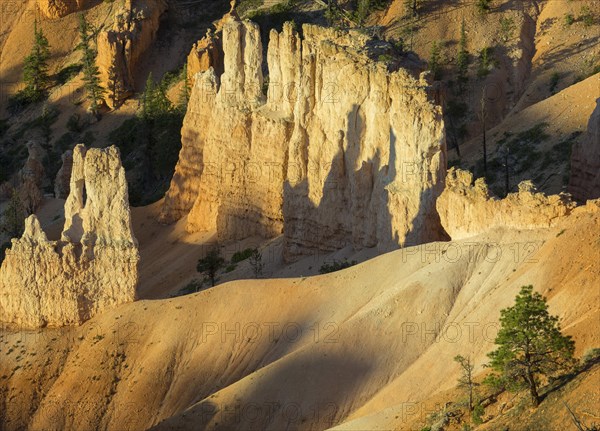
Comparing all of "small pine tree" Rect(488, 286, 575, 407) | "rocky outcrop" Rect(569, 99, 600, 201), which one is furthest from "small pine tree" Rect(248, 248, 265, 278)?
"small pine tree" Rect(488, 286, 575, 407)

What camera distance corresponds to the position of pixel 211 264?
280ft

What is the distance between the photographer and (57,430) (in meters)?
70.3

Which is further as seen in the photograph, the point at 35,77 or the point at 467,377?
the point at 35,77

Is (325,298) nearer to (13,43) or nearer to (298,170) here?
(298,170)

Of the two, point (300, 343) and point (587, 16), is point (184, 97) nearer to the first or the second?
point (587, 16)

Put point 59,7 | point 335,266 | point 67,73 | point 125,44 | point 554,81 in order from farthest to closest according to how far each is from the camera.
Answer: point 59,7 → point 67,73 → point 125,44 → point 554,81 → point 335,266

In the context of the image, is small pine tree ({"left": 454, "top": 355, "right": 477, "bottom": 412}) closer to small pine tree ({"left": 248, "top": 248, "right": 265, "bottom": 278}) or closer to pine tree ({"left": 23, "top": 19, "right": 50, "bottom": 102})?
small pine tree ({"left": 248, "top": 248, "right": 265, "bottom": 278})

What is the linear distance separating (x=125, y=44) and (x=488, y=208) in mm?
60973

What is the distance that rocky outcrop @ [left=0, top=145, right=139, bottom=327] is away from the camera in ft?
242

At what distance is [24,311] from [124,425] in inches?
294

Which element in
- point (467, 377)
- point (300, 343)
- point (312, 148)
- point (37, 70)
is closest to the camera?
point (467, 377)

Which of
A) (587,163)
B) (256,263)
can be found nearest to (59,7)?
(256,263)

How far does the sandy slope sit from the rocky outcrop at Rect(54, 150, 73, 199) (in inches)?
1272

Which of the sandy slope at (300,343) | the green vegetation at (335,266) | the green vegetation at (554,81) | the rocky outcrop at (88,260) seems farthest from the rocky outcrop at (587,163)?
the green vegetation at (554,81)
